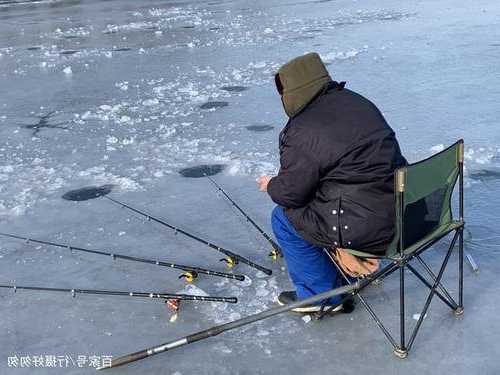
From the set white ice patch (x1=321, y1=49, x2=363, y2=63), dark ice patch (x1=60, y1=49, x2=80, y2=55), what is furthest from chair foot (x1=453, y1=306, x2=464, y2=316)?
dark ice patch (x1=60, y1=49, x2=80, y2=55)

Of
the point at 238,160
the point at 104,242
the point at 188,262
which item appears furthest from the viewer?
the point at 238,160

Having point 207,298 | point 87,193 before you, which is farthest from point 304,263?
point 87,193

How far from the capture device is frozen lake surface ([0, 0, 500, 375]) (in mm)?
2900

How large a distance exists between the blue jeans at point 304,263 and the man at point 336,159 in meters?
0.27

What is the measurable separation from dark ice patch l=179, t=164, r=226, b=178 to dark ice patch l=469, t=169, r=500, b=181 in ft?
6.40

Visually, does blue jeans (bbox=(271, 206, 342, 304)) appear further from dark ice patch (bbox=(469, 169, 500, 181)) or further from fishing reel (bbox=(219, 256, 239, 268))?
dark ice patch (bbox=(469, 169, 500, 181))

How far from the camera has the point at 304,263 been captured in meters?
3.04

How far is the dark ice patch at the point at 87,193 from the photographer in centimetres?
488

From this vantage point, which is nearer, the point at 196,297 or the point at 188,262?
the point at 196,297

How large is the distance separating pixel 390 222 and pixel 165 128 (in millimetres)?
4281

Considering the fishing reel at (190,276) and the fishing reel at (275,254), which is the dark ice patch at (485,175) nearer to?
the fishing reel at (275,254)

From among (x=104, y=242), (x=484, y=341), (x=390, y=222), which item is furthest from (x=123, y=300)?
(x=484, y=341)

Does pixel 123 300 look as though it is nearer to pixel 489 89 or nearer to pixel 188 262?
pixel 188 262

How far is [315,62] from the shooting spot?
2.63 m
